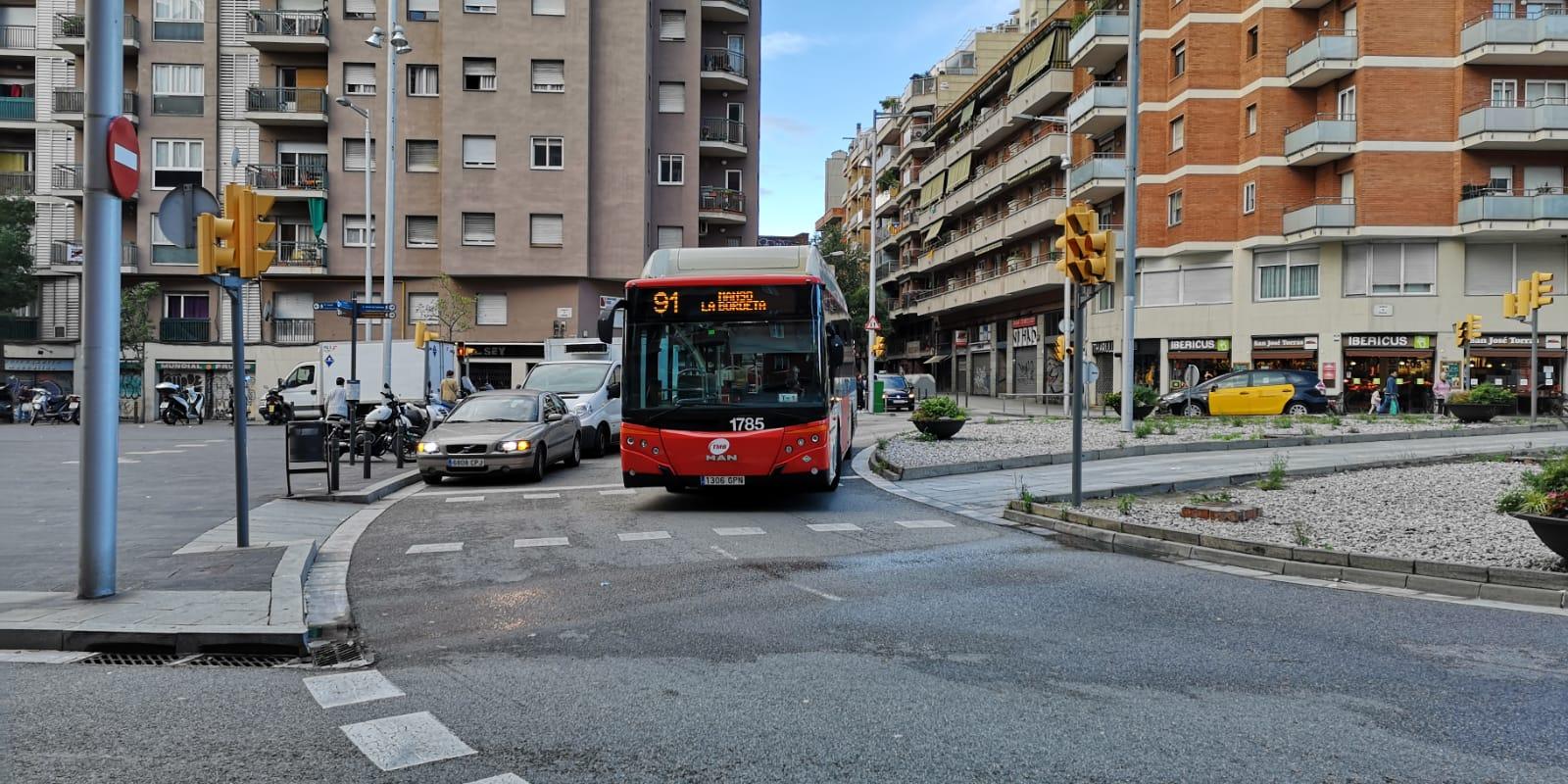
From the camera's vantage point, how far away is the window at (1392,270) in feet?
117

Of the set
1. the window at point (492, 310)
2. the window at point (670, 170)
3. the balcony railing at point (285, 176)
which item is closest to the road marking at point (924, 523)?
the window at point (492, 310)

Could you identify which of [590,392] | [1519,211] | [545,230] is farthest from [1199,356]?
[590,392]

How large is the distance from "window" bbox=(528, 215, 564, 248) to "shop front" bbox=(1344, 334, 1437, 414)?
28.1 m

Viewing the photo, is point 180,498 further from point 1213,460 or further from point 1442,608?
point 1213,460

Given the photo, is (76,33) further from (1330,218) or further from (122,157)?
(1330,218)

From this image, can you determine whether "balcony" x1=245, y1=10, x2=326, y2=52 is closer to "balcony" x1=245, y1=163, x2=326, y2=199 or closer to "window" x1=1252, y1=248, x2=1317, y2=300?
"balcony" x1=245, y1=163, x2=326, y2=199

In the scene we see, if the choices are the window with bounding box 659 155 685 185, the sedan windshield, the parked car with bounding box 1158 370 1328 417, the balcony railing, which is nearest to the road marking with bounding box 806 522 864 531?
the sedan windshield

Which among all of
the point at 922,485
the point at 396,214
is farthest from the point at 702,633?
the point at 396,214

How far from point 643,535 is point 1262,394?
82.1 feet

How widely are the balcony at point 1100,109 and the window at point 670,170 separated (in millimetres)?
15700

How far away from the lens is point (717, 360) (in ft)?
38.9

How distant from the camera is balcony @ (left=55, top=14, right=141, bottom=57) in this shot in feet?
133

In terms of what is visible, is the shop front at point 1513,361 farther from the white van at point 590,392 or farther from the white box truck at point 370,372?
the white box truck at point 370,372

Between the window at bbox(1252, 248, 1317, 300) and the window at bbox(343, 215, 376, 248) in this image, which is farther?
the window at bbox(343, 215, 376, 248)
